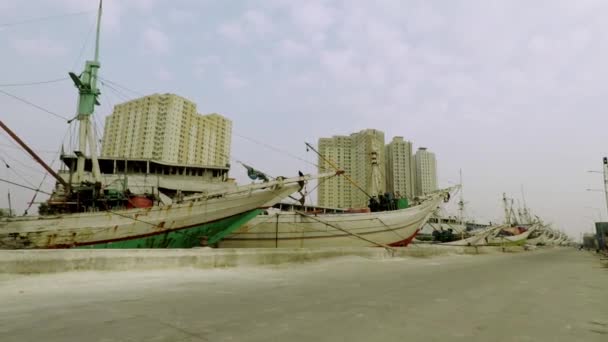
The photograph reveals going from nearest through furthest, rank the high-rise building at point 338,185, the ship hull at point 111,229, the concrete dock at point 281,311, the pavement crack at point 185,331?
the pavement crack at point 185,331 < the concrete dock at point 281,311 < the ship hull at point 111,229 < the high-rise building at point 338,185

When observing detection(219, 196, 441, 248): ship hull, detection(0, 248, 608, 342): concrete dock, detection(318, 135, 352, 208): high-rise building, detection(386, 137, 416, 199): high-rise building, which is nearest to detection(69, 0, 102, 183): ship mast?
detection(219, 196, 441, 248): ship hull

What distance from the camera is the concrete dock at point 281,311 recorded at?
3.00 m

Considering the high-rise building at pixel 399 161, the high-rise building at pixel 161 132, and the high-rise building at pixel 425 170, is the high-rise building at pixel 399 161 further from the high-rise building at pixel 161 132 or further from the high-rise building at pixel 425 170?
the high-rise building at pixel 161 132

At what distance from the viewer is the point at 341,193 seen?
80688 millimetres

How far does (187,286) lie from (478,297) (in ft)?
18.1

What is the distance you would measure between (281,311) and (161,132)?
70.4 meters

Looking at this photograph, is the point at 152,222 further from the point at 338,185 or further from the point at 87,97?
the point at 338,185

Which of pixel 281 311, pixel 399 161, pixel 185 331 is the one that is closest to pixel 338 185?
pixel 399 161

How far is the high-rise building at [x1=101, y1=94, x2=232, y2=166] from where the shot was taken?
218 ft

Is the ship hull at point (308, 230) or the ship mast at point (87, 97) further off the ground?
the ship mast at point (87, 97)

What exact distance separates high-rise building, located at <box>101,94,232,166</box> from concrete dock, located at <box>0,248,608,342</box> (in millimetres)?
60519

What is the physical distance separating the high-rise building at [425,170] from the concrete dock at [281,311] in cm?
7180

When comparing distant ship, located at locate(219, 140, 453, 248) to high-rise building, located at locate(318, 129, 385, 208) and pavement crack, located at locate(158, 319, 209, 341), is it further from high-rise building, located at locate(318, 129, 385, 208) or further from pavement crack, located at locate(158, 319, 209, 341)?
high-rise building, located at locate(318, 129, 385, 208)

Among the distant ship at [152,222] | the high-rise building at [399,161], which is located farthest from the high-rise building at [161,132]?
the distant ship at [152,222]
